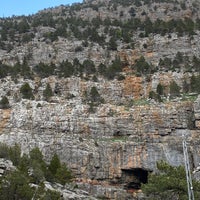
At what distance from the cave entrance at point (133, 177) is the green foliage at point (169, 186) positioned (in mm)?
11747

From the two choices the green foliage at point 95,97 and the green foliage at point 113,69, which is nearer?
the green foliage at point 95,97

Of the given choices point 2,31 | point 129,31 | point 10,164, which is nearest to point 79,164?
point 10,164

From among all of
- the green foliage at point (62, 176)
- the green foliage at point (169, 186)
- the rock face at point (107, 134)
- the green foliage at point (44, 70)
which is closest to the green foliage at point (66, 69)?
the green foliage at point (44, 70)

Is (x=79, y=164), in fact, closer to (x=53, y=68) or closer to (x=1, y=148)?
(x=1, y=148)

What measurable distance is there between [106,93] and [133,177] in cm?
1059

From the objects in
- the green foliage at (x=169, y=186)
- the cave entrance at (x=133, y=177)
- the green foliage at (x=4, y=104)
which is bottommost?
the green foliage at (x=169, y=186)

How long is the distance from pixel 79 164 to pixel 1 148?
24.3 feet

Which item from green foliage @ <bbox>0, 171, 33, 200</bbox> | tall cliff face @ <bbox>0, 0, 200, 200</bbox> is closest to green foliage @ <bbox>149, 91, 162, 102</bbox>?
tall cliff face @ <bbox>0, 0, 200, 200</bbox>

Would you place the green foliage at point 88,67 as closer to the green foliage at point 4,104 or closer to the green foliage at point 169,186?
the green foliage at point 4,104

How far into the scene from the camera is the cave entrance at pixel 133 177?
42.0 m

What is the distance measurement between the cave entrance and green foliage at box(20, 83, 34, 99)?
39.6 ft

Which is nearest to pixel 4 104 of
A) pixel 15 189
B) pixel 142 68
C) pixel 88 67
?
pixel 88 67

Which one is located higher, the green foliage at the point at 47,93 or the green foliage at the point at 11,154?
the green foliage at the point at 47,93

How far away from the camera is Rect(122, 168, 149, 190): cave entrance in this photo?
41969 millimetres
